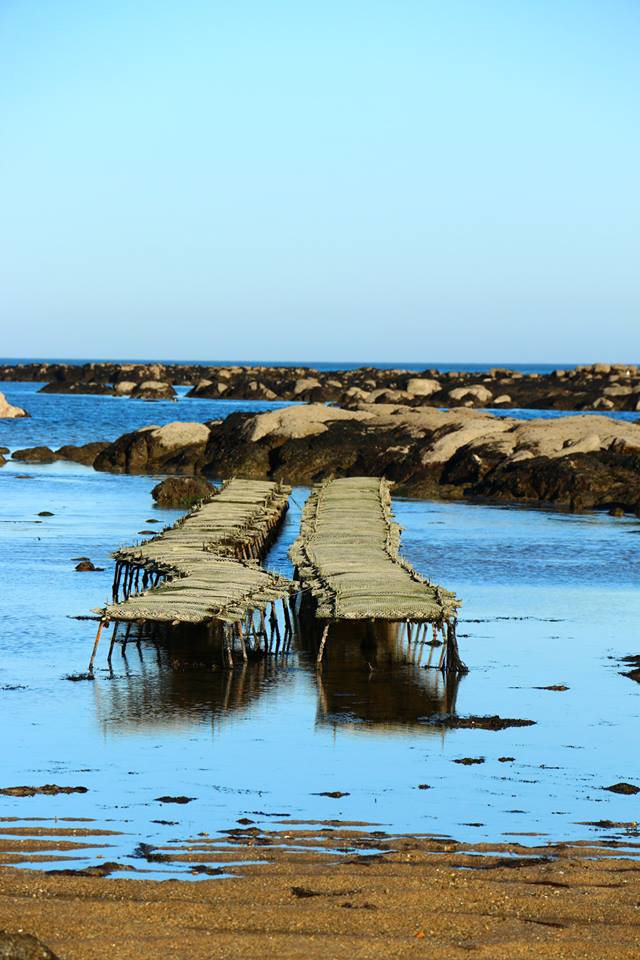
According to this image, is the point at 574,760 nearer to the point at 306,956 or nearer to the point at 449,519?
the point at 306,956

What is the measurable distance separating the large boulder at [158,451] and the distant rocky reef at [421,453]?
5 centimetres

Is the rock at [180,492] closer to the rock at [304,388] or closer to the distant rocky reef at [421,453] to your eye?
the distant rocky reef at [421,453]

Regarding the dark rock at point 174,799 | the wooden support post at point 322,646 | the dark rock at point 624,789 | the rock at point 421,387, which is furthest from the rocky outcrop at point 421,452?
the rock at point 421,387

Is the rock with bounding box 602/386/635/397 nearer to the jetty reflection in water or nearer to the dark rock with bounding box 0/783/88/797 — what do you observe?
the jetty reflection in water

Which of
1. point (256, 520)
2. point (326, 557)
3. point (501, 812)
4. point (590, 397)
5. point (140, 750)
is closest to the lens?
point (501, 812)

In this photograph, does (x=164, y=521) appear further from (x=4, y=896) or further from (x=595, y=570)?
(x=4, y=896)

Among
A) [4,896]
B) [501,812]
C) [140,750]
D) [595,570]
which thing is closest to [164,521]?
[595,570]

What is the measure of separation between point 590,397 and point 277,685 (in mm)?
100017

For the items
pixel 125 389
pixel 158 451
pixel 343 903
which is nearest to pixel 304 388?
pixel 125 389

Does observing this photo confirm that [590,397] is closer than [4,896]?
No

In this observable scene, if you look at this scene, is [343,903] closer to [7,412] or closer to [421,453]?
[421,453]

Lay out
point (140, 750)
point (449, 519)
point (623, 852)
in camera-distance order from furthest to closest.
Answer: point (449, 519)
point (140, 750)
point (623, 852)

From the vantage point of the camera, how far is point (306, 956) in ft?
29.5

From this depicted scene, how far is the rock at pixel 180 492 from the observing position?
49.3m
